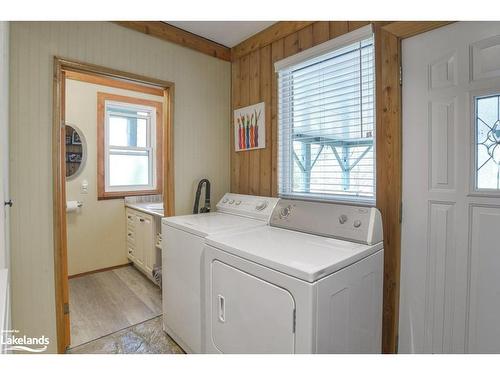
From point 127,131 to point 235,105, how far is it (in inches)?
68.8

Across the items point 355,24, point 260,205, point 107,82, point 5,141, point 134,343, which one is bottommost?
point 134,343

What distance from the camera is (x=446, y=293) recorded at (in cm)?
142

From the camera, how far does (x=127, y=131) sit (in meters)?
3.55

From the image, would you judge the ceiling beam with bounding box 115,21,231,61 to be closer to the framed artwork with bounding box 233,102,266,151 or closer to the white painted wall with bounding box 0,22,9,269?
the framed artwork with bounding box 233,102,266,151

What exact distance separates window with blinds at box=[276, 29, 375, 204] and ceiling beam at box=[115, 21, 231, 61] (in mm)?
730

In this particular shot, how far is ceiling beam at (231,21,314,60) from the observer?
6.64ft

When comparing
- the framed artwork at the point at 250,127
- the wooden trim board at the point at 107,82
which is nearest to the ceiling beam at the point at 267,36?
the framed artwork at the point at 250,127

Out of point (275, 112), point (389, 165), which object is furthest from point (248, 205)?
point (389, 165)

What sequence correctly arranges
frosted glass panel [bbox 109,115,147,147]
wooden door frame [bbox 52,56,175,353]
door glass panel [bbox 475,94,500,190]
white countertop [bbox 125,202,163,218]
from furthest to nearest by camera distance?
frosted glass panel [bbox 109,115,147,147]
white countertop [bbox 125,202,163,218]
wooden door frame [bbox 52,56,175,353]
door glass panel [bbox 475,94,500,190]

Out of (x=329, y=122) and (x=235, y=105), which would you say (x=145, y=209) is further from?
(x=329, y=122)

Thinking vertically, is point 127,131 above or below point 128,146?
above

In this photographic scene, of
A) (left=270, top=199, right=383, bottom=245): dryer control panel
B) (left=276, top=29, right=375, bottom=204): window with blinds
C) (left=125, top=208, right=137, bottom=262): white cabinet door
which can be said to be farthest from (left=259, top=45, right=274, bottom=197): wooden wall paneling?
(left=125, top=208, right=137, bottom=262): white cabinet door

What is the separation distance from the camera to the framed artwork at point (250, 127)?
2.30 meters
